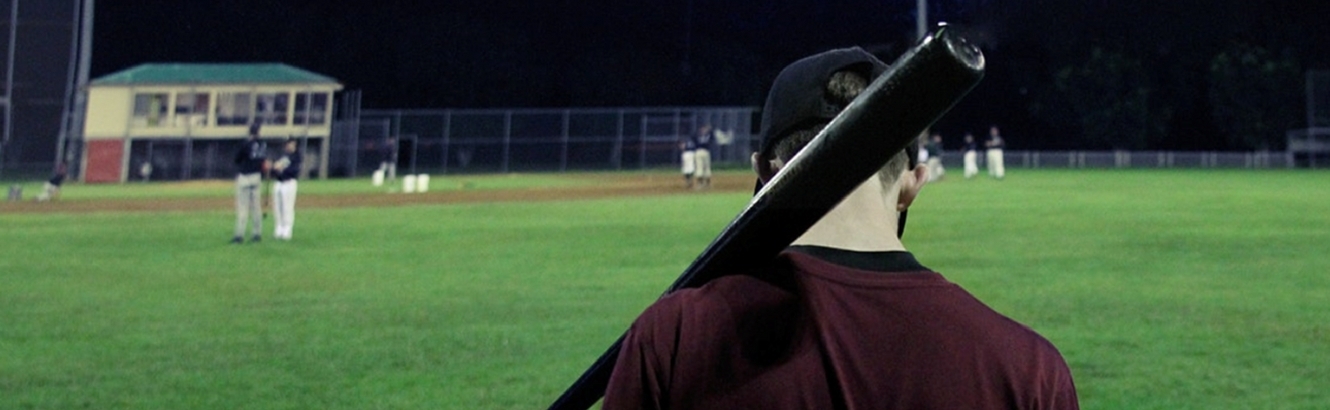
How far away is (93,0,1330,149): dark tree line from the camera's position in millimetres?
62875

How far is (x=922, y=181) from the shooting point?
2363 millimetres

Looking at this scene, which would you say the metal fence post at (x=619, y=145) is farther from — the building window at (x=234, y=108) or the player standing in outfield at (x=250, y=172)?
the player standing in outfield at (x=250, y=172)

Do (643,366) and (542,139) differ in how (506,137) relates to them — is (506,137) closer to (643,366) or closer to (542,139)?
(542,139)

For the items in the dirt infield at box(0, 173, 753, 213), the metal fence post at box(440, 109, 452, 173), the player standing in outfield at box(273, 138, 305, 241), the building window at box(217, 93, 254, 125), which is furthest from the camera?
the metal fence post at box(440, 109, 452, 173)

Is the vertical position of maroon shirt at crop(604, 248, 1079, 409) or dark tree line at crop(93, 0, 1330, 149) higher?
dark tree line at crop(93, 0, 1330, 149)

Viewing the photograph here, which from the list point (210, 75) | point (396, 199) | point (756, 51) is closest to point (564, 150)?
point (210, 75)

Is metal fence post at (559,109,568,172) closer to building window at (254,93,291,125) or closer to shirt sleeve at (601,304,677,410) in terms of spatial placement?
building window at (254,93,291,125)

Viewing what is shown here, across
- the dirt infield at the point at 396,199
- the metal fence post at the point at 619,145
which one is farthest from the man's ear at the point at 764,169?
the metal fence post at the point at 619,145

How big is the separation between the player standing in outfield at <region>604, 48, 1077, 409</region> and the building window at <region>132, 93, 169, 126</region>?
50.2 m

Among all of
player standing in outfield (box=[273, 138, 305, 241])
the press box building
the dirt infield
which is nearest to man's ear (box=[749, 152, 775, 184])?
player standing in outfield (box=[273, 138, 305, 241])

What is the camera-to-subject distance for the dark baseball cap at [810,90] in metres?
2.09

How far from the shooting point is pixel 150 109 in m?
49.7

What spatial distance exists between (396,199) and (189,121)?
59.4 feet

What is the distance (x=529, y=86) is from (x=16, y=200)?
1435 inches
